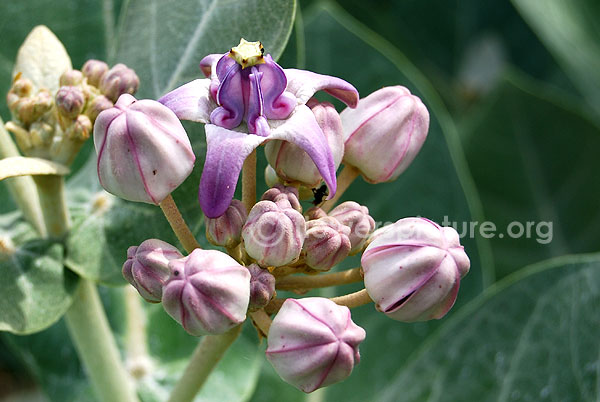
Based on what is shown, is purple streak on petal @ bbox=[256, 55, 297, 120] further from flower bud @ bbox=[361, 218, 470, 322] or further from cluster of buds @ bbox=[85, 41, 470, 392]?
flower bud @ bbox=[361, 218, 470, 322]

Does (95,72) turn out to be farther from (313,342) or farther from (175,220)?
(313,342)

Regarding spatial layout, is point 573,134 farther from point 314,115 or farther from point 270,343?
point 270,343

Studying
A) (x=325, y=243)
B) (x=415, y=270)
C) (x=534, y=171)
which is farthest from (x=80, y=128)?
(x=534, y=171)

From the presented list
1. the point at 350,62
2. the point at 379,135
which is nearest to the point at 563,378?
the point at 379,135

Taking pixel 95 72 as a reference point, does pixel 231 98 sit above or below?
above

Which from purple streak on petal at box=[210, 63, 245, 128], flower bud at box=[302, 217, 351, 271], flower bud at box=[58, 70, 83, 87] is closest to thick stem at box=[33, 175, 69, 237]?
flower bud at box=[58, 70, 83, 87]

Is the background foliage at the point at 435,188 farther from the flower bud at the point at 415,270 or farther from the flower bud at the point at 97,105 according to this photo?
the flower bud at the point at 415,270

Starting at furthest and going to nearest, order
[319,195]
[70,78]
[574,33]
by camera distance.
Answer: [574,33], [70,78], [319,195]
